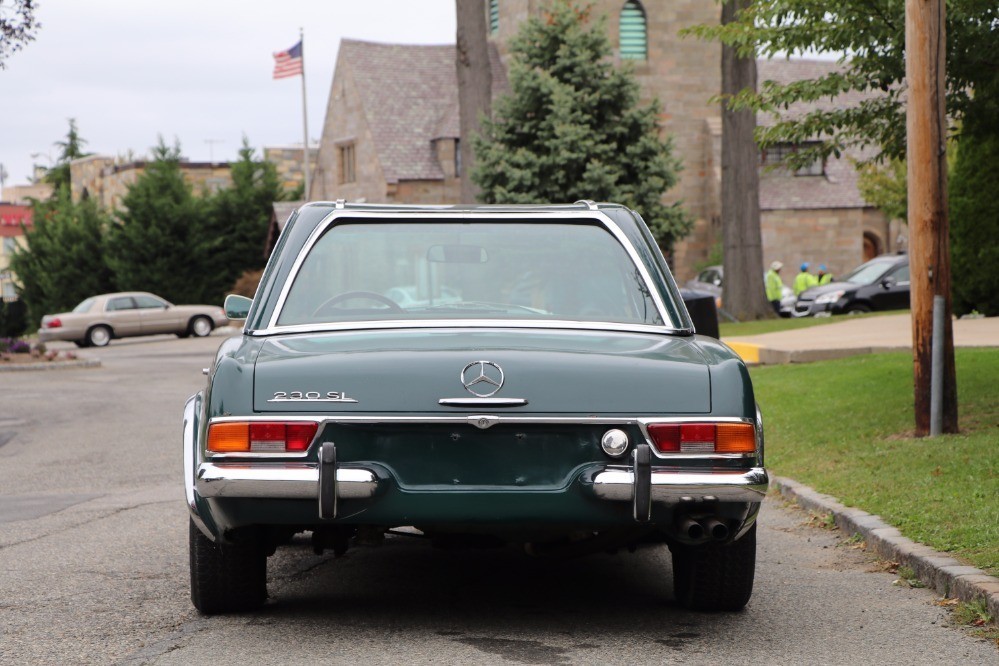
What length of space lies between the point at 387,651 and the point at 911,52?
713 cm

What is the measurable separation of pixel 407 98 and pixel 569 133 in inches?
1030

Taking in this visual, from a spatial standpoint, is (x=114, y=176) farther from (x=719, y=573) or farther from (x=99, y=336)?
(x=719, y=573)

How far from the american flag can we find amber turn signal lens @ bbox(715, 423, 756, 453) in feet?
162

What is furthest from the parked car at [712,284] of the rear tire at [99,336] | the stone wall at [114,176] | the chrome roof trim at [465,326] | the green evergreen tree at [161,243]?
the chrome roof trim at [465,326]

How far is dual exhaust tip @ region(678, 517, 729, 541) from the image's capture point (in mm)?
4973

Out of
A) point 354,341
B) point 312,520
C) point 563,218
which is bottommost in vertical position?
point 312,520

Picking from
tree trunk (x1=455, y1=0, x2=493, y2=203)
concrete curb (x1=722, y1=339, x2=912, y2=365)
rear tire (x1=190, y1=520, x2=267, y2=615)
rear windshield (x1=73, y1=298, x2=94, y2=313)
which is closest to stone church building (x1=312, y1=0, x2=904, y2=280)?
rear windshield (x1=73, y1=298, x2=94, y2=313)

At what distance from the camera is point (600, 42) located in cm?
3347

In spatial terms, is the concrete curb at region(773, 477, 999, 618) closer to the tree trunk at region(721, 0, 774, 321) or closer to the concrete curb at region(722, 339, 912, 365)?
the concrete curb at region(722, 339, 912, 365)

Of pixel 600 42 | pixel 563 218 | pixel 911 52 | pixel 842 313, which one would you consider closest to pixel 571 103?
pixel 600 42

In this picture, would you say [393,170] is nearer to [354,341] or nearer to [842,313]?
[842,313]

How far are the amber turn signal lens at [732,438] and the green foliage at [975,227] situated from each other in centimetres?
1476

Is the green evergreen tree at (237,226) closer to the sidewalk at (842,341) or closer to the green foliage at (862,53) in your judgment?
the sidewalk at (842,341)

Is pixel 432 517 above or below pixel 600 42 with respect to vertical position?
below
